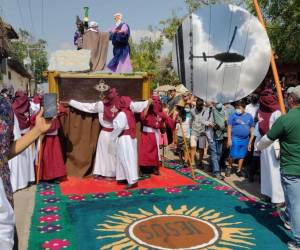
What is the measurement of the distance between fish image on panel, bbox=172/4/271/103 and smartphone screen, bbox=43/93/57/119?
3586 mm

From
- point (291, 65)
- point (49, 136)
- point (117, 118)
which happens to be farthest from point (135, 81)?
point (291, 65)

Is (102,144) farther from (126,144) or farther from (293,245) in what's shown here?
(293,245)

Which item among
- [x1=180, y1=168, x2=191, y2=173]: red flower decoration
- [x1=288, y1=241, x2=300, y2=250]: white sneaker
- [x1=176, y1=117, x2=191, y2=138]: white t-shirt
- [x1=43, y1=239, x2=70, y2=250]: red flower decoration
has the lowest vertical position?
[x1=180, y1=168, x2=191, y2=173]: red flower decoration

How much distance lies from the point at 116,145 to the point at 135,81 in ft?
5.40

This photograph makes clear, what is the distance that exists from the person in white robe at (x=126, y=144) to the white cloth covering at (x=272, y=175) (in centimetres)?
226

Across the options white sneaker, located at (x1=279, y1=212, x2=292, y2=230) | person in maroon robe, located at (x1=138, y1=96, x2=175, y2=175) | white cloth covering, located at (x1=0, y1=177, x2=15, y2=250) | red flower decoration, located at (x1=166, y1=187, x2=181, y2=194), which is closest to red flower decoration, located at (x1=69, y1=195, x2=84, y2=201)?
red flower decoration, located at (x1=166, y1=187, x2=181, y2=194)

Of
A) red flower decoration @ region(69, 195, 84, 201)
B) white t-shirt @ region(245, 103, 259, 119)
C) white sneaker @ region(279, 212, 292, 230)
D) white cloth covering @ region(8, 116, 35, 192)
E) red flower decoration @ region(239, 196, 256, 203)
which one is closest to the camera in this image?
white sneaker @ region(279, 212, 292, 230)

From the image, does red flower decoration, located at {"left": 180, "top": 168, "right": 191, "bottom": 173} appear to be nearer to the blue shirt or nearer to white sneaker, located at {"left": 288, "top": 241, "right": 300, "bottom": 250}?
the blue shirt

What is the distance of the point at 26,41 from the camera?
5356 cm

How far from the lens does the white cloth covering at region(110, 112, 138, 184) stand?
21.5 ft

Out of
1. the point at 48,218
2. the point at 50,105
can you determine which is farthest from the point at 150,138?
the point at 50,105

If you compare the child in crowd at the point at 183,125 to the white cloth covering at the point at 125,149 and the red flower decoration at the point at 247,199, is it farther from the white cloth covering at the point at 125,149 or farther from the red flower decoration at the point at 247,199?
the red flower decoration at the point at 247,199

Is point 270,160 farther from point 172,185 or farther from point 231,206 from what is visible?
point 172,185

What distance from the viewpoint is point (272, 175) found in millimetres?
5363
